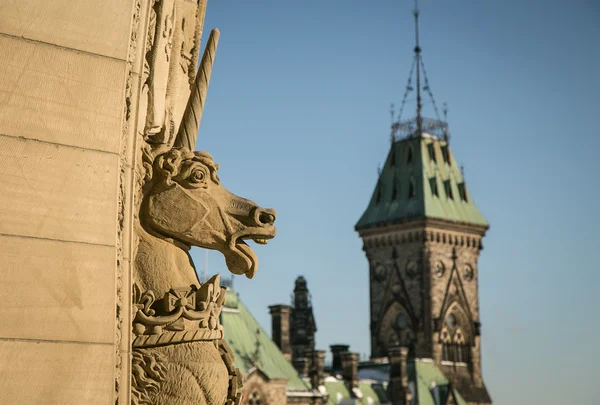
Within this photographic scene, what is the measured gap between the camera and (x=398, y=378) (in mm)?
83688

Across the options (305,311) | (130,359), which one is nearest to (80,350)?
(130,359)

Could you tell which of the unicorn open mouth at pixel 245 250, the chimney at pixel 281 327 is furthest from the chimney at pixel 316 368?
the unicorn open mouth at pixel 245 250

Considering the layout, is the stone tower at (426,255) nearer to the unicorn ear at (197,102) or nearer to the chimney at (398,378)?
the chimney at (398,378)

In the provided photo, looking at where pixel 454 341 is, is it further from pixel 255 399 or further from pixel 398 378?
pixel 255 399

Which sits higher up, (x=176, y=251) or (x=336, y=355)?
(x=336, y=355)

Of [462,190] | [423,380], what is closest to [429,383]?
[423,380]

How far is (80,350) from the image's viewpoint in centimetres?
625

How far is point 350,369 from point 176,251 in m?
73.1

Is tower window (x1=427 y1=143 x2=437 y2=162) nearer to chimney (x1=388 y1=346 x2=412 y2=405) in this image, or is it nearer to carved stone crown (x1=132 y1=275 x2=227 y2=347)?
chimney (x1=388 y1=346 x2=412 y2=405)

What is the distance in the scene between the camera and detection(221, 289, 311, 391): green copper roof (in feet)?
205

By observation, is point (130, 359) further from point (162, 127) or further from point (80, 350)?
point (162, 127)

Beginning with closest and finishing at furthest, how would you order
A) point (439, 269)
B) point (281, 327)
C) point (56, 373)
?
1. point (56, 373)
2. point (281, 327)
3. point (439, 269)

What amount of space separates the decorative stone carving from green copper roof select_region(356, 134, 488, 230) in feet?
311

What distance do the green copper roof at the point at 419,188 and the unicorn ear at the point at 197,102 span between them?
93.9 metres
